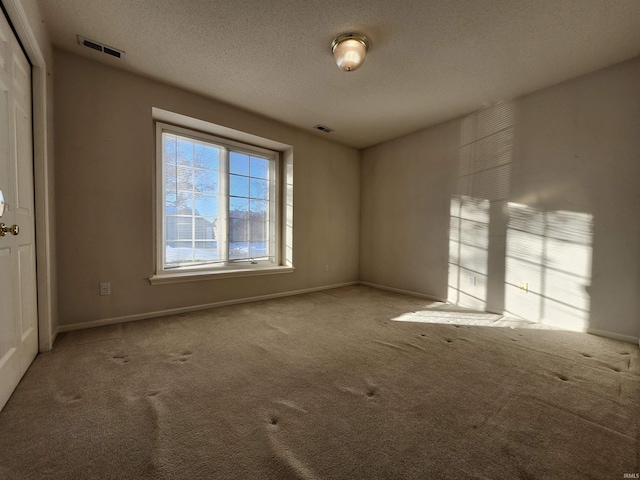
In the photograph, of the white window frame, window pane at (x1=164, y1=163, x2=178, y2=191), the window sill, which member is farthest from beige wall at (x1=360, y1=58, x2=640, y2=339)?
window pane at (x1=164, y1=163, x2=178, y2=191)

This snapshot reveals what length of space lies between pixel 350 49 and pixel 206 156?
7.13 ft

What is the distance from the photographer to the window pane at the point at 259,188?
12.6ft

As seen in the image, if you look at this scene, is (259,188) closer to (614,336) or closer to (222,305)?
(222,305)

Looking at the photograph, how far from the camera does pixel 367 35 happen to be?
6.82 ft

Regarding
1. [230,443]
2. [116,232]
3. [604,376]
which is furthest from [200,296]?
[604,376]

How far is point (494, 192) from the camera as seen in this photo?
317 cm

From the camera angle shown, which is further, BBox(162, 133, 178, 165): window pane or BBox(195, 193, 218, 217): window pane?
BBox(195, 193, 218, 217): window pane

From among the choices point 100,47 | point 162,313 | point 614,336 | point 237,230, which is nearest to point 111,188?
point 100,47

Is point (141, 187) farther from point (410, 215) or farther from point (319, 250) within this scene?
point (410, 215)

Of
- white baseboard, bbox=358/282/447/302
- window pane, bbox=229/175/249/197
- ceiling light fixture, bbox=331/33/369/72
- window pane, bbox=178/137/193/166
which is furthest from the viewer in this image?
white baseboard, bbox=358/282/447/302

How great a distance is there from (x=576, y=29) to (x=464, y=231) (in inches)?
82.0

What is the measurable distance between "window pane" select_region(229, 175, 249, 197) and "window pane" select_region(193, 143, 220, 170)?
27 cm

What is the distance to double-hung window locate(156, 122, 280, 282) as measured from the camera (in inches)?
121

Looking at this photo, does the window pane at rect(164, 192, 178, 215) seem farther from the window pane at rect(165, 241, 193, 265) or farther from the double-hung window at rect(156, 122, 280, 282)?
the window pane at rect(165, 241, 193, 265)
